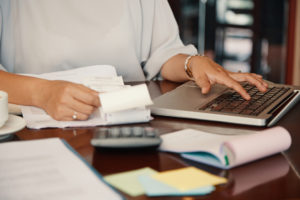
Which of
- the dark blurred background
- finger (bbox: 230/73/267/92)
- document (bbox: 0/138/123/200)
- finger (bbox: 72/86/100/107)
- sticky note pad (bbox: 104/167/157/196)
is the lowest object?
the dark blurred background

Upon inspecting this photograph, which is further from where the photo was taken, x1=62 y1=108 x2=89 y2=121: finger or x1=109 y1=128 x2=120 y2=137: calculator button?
x1=62 y1=108 x2=89 y2=121: finger

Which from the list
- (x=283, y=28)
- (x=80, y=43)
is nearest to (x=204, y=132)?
(x=80, y=43)

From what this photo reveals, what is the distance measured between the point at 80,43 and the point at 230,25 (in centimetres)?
283

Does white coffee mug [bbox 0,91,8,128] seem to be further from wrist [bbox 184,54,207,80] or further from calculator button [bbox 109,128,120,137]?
wrist [bbox 184,54,207,80]

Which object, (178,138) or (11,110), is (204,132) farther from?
(11,110)

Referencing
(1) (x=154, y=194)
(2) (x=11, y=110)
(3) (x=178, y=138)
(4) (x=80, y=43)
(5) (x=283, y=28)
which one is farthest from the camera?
(5) (x=283, y=28)

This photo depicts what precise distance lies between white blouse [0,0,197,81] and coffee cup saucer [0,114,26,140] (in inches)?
21.0

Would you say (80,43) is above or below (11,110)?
above

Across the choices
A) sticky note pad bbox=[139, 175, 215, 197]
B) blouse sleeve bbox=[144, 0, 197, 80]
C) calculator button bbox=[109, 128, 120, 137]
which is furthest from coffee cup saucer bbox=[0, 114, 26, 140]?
blouse sleeve bbox=[144, 0, 197, 80]

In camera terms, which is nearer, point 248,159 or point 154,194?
point 154,194

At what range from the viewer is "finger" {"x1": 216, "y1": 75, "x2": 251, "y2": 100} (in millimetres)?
1134

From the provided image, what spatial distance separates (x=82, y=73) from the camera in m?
1.30

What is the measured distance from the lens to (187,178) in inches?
26.6

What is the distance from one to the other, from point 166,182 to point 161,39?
3.66 feet
